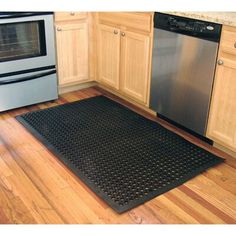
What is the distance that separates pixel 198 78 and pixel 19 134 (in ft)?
4.66

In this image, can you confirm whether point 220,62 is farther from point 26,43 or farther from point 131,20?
point 26,43

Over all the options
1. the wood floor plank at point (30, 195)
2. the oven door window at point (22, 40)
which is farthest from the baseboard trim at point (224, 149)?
the oven door window at point (22, 40)

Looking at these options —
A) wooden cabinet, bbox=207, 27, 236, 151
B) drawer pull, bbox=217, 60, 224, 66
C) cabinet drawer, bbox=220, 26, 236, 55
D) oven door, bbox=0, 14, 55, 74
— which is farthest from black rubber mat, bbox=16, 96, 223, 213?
cabinet drawer, bbox=220, 26, 236, 55

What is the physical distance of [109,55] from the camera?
2.95 meters

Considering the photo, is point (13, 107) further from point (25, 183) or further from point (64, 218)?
point (64, 218)

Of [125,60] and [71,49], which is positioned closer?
[125,60]

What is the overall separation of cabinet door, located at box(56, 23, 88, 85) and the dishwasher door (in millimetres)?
868

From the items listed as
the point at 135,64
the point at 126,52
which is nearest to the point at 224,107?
the point at 135,64

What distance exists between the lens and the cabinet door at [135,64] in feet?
8.32

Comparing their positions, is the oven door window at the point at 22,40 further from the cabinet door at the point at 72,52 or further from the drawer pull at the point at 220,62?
the drawer pull at the point at 220,62

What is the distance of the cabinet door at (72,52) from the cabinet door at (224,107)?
1.47 m

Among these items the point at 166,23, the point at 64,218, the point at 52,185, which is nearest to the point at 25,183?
the point at 52,185

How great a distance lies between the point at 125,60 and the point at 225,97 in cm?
106

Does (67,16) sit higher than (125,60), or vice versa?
(67,16)
